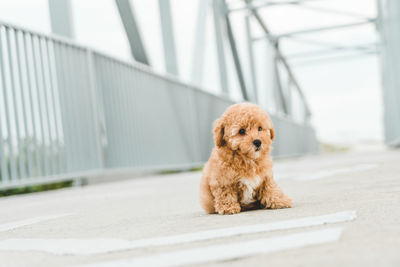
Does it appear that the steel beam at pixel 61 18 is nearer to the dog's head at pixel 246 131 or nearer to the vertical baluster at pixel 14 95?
the vertical baluster at pixel 14 95

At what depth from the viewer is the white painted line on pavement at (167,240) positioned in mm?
1569

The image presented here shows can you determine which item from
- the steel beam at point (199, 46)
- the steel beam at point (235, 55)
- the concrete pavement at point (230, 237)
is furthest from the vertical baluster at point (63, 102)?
the steel beam at point (235, 55)

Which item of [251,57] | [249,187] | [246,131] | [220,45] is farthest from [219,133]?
[251,57]

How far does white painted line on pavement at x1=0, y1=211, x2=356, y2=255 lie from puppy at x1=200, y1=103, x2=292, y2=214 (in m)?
0.51

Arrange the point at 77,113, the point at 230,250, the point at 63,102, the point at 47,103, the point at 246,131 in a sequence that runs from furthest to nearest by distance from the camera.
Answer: the point at 77,113 → the point at 63,102 → the point at 47,103 → the point at 246,131 → the point at 230,250

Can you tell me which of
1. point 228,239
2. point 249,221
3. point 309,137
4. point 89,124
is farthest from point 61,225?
point 309,137

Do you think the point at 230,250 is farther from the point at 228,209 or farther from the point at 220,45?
the point at 220,45

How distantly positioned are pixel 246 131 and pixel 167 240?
0.75 metres

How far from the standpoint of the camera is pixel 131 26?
678cm

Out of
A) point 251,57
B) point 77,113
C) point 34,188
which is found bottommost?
point 34,188

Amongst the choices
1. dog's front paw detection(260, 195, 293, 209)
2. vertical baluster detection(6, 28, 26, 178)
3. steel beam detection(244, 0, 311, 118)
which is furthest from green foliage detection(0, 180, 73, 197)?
steel beam detection(244, 0, 311, 118)

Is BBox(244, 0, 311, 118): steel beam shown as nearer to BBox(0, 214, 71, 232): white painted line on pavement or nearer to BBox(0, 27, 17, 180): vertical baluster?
BBox(0, 27, 17, 180): vertical baluster

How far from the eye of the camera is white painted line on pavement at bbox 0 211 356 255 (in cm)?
157

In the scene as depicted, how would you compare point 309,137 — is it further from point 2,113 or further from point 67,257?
point 67,257
